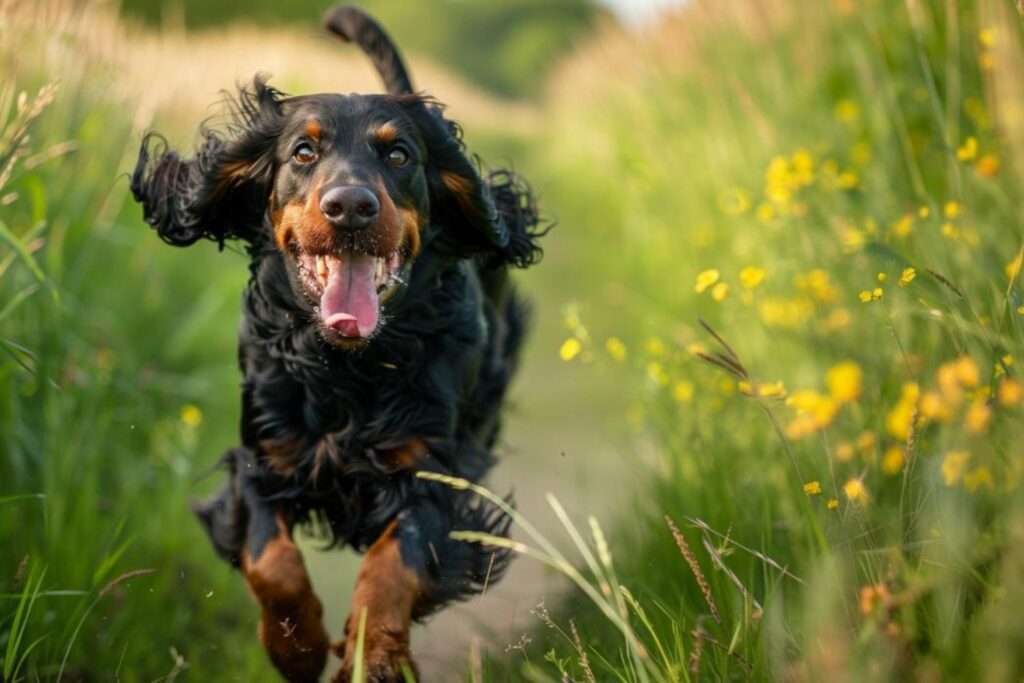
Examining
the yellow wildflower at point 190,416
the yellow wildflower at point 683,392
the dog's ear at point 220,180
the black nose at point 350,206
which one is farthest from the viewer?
the yellow wildflower at point 190,416

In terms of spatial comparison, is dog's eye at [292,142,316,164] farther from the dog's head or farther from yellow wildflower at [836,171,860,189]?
yellow wildflower at [836,171,860,189]

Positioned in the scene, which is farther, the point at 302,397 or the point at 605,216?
the point at 605,216

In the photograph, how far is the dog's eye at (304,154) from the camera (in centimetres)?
271

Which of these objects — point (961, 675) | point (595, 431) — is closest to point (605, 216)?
point (595, 431)

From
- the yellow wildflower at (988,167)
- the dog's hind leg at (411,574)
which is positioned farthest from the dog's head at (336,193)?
the yellow wildflower at (988,167)

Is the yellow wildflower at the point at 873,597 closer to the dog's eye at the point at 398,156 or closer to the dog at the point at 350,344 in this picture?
the dog at the point at 350,344

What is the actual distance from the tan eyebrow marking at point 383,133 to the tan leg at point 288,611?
92cm

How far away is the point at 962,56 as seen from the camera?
374 cm

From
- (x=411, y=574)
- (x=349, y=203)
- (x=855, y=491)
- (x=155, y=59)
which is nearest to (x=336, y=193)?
(x=349, y=203)

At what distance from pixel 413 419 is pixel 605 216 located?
21.2ft

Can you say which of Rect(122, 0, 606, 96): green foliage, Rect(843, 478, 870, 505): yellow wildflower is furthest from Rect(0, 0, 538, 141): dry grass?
Rect(122, 0, 606, 96): green foliage

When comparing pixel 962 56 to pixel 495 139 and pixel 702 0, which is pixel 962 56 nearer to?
pixel 702 0

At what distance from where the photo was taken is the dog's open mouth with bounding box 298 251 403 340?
2551 mm

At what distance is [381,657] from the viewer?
2.38m
